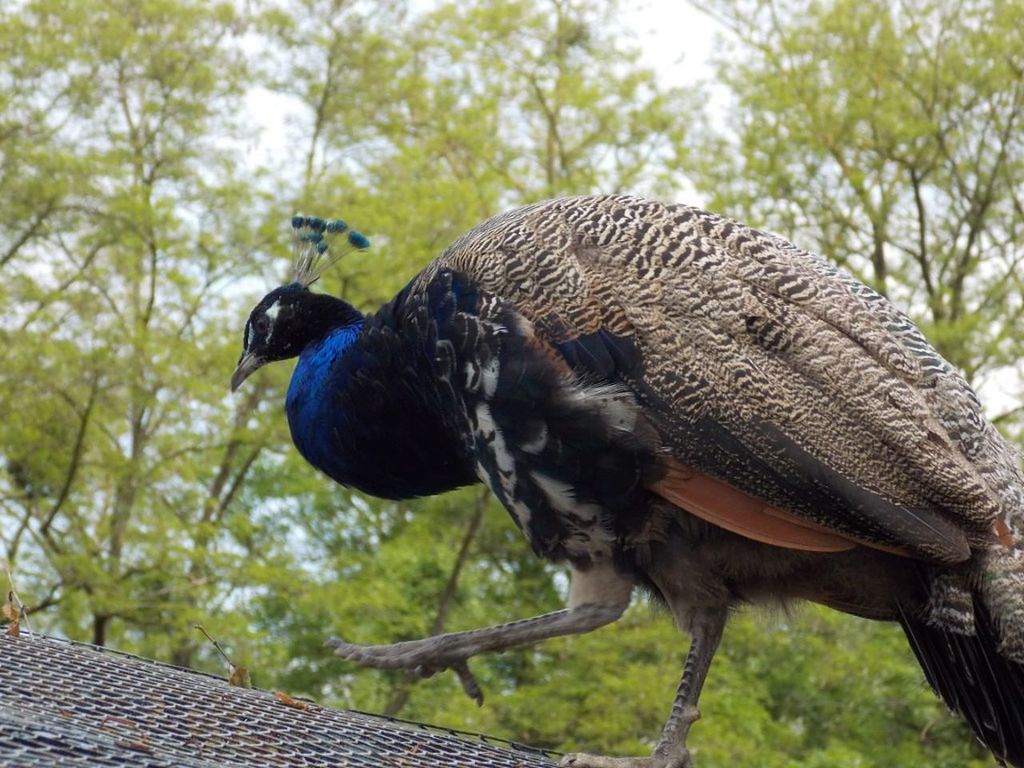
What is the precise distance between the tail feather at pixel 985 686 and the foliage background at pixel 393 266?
7.85 metres

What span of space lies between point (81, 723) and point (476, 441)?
1.41m

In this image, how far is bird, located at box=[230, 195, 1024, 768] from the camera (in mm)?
3646

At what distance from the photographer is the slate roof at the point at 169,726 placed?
2.67 metres

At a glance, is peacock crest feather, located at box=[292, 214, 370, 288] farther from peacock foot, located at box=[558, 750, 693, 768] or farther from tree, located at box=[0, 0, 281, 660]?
tree, located at box=[0, 0, 281, 660]

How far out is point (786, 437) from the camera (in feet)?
11.9

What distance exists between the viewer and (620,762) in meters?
3.82

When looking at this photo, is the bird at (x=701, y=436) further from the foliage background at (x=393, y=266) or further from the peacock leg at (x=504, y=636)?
the foliage background at (x=393, y=266)

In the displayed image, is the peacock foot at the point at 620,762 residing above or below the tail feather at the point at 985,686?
below

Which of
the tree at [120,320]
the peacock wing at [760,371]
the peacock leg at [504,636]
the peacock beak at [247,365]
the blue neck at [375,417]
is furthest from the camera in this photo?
the tree at [120,320]

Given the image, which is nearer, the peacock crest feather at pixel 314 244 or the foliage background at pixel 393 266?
the peacock crest feather at pixel 314 244

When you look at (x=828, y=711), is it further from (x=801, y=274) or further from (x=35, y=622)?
(x=801, y=274)

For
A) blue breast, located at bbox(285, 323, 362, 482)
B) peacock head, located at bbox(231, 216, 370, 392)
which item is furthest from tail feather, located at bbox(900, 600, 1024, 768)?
peacock head, located at bbox(231, 216, 370, 392)

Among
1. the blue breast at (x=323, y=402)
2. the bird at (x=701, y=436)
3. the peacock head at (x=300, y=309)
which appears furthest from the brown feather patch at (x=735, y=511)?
the peacock head at (x=300, y=309)

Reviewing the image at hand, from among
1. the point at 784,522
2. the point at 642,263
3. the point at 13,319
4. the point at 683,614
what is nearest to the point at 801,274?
Result: the point at 642,263
